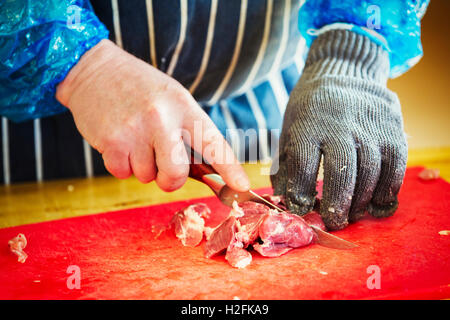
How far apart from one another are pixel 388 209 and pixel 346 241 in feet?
0.88

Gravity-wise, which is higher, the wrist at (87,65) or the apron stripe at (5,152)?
the wrist at (87,65)

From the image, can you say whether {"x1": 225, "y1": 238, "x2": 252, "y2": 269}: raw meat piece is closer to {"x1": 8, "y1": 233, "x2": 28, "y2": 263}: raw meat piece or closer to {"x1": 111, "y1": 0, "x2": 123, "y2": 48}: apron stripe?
{"x1": 8, "y1": 233, "x2": 28, "y2": 263}: raw meat piece

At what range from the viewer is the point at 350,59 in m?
1.79

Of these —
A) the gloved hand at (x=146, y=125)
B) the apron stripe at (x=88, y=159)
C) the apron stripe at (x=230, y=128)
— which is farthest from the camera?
the apron stripe at (x=230, y=128)

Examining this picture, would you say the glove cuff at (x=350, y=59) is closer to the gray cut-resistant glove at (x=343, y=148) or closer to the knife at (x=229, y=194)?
the gray cut-resistant glove at (x=343, y=148)

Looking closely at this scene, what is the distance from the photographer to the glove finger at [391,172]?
1480 millimetres

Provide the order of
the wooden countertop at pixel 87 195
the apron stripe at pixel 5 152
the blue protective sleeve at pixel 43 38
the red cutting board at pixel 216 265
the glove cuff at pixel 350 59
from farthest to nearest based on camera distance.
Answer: the apron stripe at pixel 5 152 < the wooden countertop at pixel 87 195 < the glove cuff at pixel 350 59 < the blue protective sleeve at pixel 43 38 < the red cutting board at pixel 216 265

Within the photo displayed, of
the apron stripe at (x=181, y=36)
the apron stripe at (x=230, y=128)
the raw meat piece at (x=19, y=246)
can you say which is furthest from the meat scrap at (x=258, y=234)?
the apron stripe at (x=230, y=128)

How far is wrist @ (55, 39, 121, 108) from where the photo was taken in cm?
158

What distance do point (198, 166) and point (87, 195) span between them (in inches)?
35.6

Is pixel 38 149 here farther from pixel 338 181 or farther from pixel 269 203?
pixel 338 181

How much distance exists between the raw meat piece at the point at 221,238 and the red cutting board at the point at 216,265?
0.03 meters

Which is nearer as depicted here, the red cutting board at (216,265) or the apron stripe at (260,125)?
the red cutting board at (216,265)
